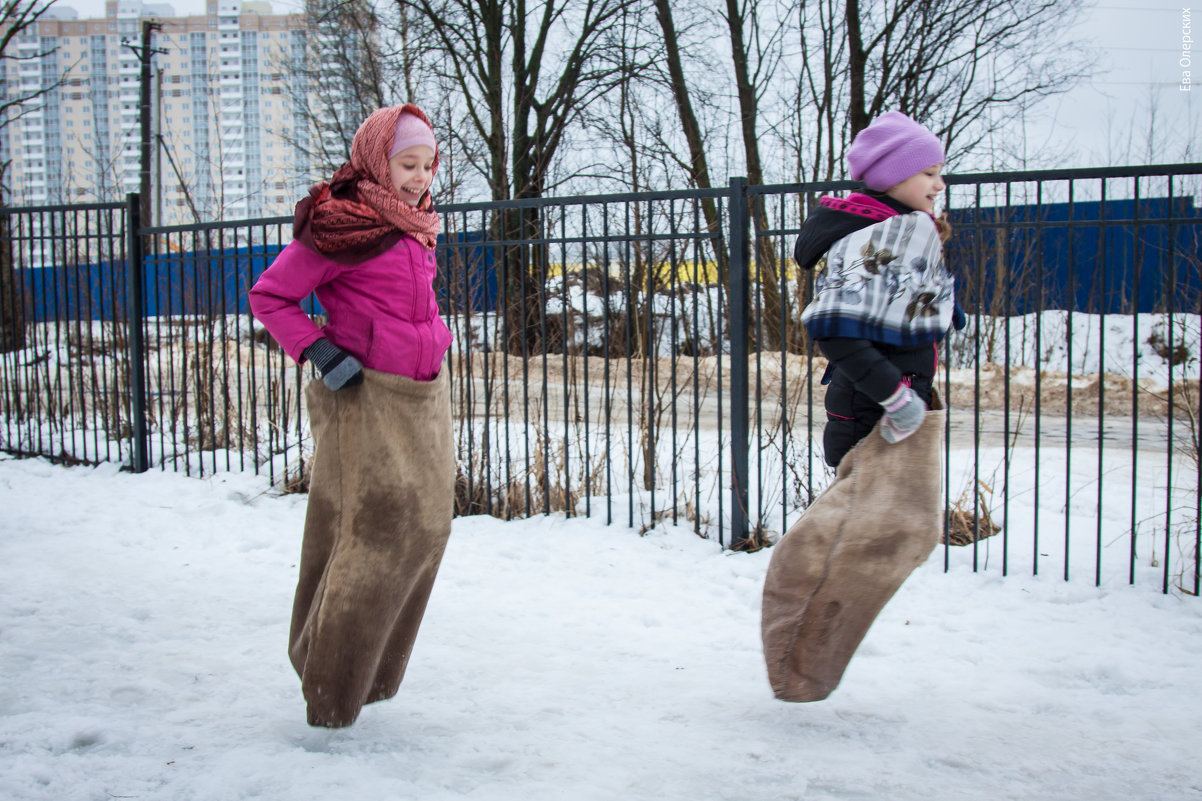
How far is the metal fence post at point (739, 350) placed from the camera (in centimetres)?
482

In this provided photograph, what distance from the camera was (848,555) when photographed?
2619mm

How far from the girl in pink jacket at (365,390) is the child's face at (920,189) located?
126 centimetres

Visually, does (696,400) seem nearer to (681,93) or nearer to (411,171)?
(411,171)

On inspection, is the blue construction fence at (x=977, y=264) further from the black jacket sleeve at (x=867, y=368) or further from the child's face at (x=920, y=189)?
the black jacket sleeve at (x=867, y=368)

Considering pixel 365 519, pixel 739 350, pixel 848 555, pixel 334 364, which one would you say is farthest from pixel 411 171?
pixel 739 350

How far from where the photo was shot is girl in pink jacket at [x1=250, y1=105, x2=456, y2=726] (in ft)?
8.38

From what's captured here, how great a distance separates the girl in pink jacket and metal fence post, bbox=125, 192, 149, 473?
5026 mm

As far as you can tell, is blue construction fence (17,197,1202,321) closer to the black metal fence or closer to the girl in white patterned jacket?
the black metal fence

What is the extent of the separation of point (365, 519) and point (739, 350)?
2.75 m

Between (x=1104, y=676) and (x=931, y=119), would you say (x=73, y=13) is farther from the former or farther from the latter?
(x=1104, y=676)

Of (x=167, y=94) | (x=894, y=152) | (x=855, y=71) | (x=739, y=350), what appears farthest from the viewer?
(x=167, y=94)

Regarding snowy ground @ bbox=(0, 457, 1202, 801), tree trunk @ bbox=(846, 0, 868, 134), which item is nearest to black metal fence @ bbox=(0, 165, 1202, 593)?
snowy ground @ bbox=(0, 457, 1202, 801)

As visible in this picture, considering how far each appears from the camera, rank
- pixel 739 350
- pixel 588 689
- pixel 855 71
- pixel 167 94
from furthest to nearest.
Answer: pixel 167 94 < pixel 855 71 < pixel 739 350 < pixel 588 689

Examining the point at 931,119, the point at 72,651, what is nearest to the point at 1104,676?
the point at 72,651
